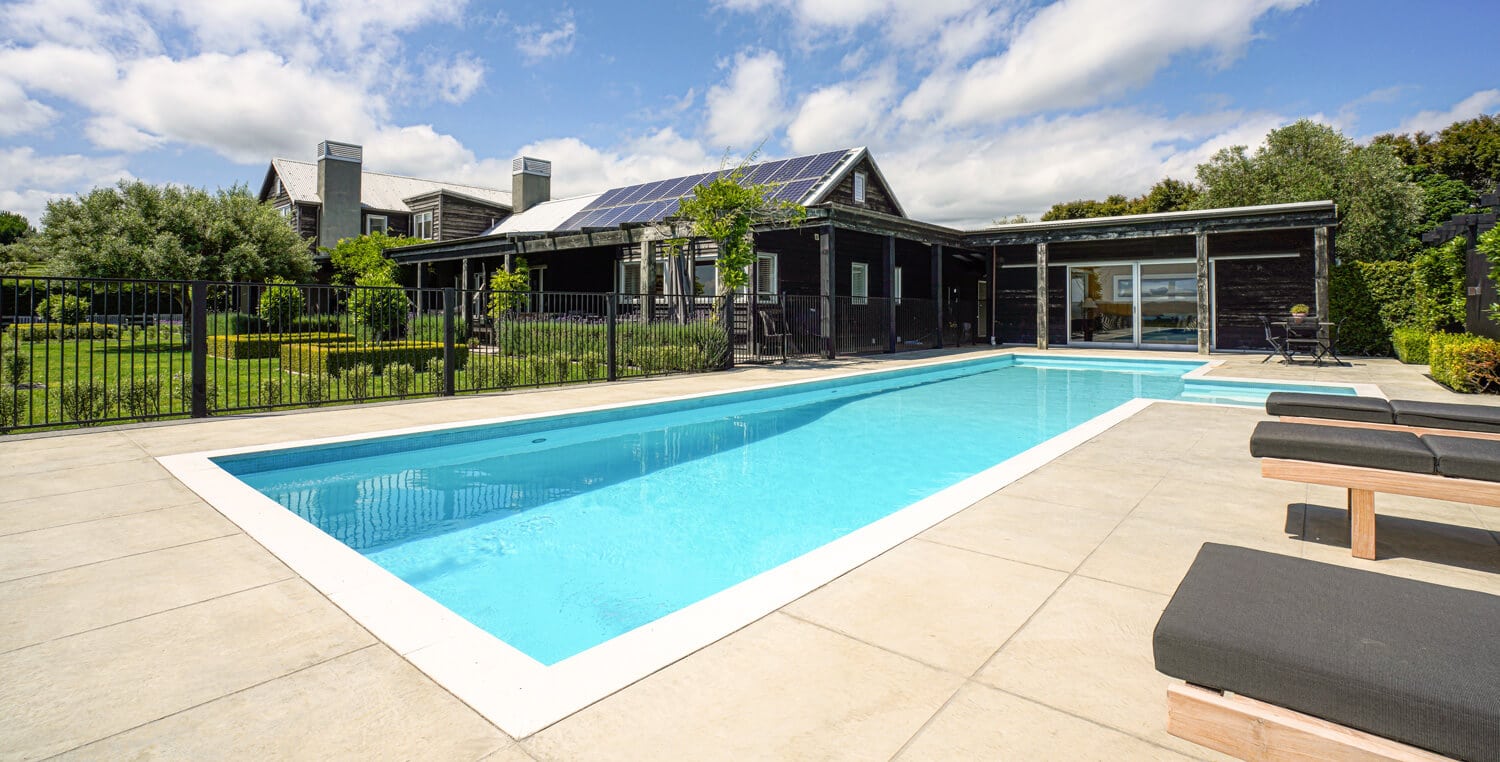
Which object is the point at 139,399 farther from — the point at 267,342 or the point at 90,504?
the point at 267,342

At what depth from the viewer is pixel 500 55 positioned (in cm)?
1412

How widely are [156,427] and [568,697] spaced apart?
7.16 meters

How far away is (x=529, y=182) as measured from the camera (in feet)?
96.0

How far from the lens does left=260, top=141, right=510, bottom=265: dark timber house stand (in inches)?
1106

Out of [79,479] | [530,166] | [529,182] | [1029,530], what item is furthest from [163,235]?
[1029,530]

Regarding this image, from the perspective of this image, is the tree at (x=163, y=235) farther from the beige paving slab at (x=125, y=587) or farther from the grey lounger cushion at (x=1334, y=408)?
the grey lounger cushion at (x=1334, y=408)

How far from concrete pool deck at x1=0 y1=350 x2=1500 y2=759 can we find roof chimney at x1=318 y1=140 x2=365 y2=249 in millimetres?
28045

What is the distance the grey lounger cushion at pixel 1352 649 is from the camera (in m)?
1.27

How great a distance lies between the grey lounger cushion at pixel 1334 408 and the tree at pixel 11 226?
215ft

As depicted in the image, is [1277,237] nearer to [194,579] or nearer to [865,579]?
[865,579]

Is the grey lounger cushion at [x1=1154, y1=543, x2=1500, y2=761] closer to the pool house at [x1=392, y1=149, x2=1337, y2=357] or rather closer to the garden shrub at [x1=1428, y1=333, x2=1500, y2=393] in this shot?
the garden shrub at [x1=1428, y1=333, x2=1500, y2=393]

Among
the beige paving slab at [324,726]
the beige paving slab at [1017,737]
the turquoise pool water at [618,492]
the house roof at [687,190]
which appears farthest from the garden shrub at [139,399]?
the house roof at [687,190]

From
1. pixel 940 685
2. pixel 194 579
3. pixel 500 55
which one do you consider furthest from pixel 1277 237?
pixel 194 579

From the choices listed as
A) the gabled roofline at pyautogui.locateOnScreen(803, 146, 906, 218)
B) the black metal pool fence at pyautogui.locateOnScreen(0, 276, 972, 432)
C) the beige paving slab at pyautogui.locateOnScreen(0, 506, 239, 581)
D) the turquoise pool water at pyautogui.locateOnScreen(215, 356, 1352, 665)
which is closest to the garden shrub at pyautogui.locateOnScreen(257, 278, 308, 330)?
the black metal pool fence at pyautogui.locateOnScreen(0, 276, 972, 432)
